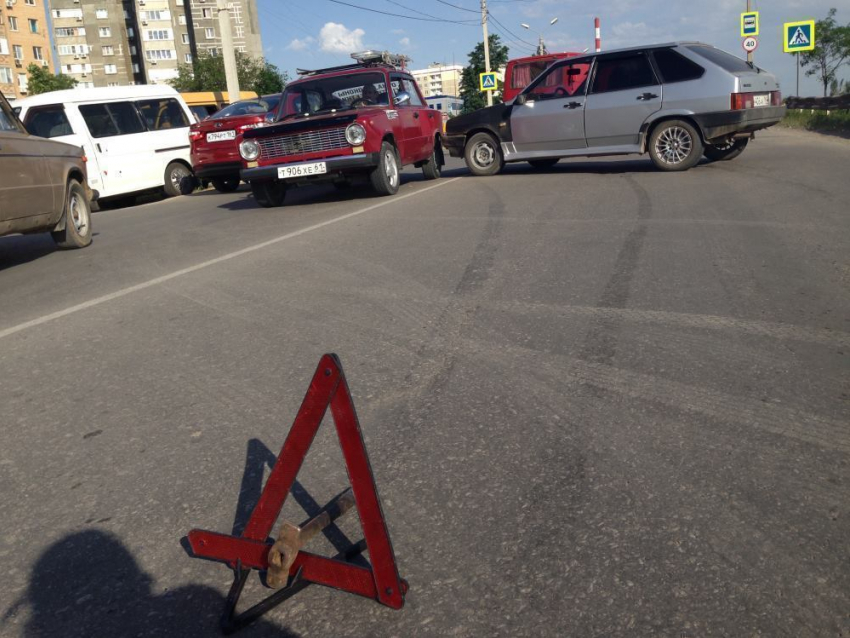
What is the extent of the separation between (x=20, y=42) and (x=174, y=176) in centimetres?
7402

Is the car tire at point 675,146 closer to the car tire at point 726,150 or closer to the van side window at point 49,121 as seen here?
the car tire at point 726,150

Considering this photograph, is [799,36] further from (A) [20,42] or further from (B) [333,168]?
(A) [20,42]

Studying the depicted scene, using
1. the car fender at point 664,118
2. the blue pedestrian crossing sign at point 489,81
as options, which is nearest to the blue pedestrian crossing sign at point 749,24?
the blue pedestrian crossing sign at point 489,81

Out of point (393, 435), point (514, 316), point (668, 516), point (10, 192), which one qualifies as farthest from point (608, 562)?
point (10, 192)

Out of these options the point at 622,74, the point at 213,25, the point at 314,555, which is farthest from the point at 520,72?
the point at 213,25

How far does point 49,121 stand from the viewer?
15016mm

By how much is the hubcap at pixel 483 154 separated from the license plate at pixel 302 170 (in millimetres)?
4037

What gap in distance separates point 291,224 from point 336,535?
8.36 m

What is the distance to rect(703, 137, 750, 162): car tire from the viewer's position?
14573mm

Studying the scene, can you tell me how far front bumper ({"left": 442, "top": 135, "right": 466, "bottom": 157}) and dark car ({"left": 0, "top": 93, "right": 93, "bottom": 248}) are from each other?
275 inches

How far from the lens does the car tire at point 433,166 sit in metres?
15.7

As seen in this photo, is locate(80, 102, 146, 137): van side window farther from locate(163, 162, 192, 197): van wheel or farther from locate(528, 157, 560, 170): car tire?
locate(528, 157, 560, 170): car tire

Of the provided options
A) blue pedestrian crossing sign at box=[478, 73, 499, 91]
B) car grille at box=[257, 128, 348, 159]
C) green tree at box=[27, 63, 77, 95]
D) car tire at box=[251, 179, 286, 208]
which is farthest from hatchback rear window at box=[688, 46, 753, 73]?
green tree at box=[27, 63, 77, 95]

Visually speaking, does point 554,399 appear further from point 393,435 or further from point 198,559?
A: point 198,559
